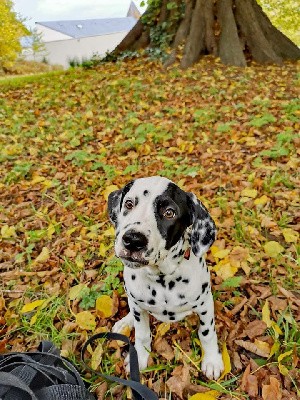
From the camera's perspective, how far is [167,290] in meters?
2.24

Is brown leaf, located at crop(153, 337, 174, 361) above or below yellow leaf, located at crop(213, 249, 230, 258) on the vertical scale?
below

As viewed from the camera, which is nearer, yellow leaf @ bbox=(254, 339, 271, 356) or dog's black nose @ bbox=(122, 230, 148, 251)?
dog's black nose @ bbox=(122, 230, 148, 251)

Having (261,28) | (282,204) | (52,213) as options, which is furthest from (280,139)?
Result: (261,28)

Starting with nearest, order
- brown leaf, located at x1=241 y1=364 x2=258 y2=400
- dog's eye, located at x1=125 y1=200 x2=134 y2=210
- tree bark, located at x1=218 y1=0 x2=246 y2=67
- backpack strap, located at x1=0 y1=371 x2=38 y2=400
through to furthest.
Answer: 1. backpack strap, located at x1=0 y1=371 x2=38 y2=400
2. dog's eye, located at x1=125 y1=200 x2=134 y2=210
3. brown leaf, located at x1=241 y1=364 x2=258 y2=400
4. tree bark, located at x1=218 y1=0 x2=246 y2=67

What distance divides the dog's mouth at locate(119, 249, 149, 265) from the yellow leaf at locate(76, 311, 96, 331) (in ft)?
4.30

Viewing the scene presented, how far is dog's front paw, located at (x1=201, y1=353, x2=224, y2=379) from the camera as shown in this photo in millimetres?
2463

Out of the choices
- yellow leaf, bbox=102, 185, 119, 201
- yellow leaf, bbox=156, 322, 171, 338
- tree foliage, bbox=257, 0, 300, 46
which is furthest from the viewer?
tree foliage, bbox=257, 0, 300, 46

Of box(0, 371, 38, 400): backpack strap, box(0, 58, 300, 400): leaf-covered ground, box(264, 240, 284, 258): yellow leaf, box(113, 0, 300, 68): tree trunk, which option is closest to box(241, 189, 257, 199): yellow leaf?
box(0, 58, 300, 400): leaf-covered ground

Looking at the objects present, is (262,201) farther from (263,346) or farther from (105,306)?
(105,306)

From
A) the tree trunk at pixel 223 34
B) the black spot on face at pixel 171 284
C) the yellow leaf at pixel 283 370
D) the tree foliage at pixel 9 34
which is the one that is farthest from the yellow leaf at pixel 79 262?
the tree foliage at pixel 9 34

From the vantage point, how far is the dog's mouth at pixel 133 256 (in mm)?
1863

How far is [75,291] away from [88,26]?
76.1 meters

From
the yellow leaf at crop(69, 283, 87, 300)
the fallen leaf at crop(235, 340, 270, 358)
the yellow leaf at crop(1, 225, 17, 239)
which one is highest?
the yellow leaf at crop(1, 225, 17, 239)

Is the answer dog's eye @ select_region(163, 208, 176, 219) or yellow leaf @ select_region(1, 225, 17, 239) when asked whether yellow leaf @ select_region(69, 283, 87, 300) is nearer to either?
yellow leaf @ select_region(1, 225, 17, 239)
